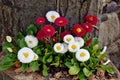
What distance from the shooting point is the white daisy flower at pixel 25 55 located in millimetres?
1771

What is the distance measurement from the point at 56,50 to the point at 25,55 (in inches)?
6.4

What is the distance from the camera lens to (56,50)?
1796 mm

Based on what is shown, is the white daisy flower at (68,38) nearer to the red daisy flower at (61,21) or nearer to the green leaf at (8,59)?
the red daisy flower at (61,21)

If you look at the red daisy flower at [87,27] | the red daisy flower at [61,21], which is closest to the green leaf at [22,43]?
the red daisy flower at [61,21]

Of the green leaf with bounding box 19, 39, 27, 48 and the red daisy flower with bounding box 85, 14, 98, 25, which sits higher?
the red daisy flower with bounding box 85, 14, 98, 25

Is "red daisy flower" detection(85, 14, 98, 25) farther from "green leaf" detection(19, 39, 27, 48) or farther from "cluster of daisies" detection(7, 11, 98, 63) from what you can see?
"green leaf" detection(19, 39, 27, 48)

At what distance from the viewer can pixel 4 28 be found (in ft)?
6.59

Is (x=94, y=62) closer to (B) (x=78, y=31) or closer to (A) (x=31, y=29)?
(B) (x=78, y=31)

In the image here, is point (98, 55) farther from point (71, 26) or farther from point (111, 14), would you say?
point (111, 14)

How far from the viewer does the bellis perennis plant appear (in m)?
1.79

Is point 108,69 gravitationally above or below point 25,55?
below

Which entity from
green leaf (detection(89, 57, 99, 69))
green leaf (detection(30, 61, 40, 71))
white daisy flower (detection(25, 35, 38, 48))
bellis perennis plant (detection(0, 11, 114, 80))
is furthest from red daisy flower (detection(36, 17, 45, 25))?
green leaf (detection(89, 57, 99, 69))

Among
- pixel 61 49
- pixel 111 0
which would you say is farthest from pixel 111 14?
pixel 61 49

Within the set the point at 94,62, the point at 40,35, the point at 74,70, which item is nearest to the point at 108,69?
the point at 94,62
